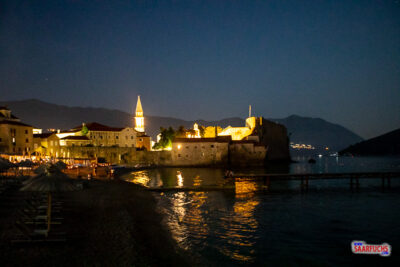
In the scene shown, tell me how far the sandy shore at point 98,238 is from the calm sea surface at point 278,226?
136 cm

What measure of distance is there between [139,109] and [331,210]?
317 feet

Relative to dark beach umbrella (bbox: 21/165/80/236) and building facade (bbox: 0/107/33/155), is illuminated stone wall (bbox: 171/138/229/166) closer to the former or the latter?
building facade (bbox: 0/107/33/155)

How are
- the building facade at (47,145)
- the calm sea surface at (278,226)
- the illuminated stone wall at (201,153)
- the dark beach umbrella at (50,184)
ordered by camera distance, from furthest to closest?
the illuminated stone wall at (201,153) → the building facade at (47,145) → the calm sea surface at (278,226) → the dark beach umbrella at (50,184)

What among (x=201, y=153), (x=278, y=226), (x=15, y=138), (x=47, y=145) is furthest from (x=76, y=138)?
(x=278, y=226)

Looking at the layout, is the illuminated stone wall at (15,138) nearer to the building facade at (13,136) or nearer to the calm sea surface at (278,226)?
the building facade at (13,136)

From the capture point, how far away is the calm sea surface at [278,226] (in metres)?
13.3

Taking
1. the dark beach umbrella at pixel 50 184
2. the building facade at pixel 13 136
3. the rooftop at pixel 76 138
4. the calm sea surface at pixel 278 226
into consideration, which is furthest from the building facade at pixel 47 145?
the dark beach umbrella at pixel 50 184

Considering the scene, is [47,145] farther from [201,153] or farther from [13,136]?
[201,153]

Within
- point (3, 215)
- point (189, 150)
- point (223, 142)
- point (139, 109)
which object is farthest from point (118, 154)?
point (3, 215)

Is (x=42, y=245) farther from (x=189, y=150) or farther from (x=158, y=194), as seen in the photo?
(x=189, y=150)

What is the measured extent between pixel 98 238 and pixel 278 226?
1158 centimetres

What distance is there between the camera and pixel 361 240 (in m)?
16.0

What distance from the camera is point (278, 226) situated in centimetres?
1806

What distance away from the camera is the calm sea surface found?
1326cm
